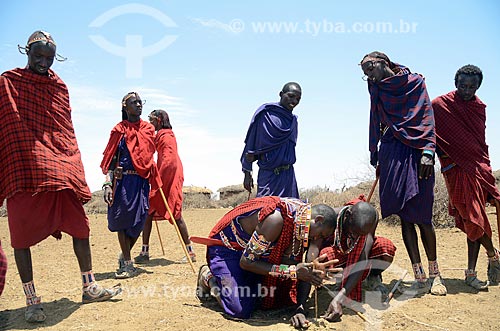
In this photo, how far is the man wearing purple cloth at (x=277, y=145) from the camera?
5.44 meters

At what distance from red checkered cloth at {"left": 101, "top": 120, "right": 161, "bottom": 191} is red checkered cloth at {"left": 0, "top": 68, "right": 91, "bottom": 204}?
1.38m

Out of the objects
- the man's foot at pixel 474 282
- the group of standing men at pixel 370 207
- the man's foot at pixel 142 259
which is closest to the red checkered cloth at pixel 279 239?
the group of standing men at pixel 370 207

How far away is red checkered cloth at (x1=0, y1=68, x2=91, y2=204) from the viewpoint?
12.3ft

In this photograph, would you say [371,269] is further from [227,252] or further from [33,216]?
[33,216]

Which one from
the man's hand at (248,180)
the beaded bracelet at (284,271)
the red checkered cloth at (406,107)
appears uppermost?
the red checkered cloth at (406,107)

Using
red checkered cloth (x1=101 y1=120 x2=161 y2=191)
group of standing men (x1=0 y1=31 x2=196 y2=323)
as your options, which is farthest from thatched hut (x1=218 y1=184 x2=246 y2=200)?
group of standing men (x1=0 y1=31 x2=196 y2=323)

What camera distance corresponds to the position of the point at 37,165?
377cm

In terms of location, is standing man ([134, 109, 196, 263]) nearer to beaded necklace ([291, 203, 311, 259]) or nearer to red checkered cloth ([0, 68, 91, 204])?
red checkered cloth ([0, 68, 91, 204])

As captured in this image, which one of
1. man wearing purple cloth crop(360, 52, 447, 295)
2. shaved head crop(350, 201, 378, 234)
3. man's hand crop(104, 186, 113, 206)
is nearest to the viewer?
shaved head crop(350, 201, 378, 234)

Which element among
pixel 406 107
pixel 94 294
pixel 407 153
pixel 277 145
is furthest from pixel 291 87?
pixel 94 294

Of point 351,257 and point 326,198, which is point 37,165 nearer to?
point 351,257

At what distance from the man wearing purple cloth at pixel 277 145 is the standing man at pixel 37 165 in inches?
84.6

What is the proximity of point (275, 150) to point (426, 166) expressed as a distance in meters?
1.80

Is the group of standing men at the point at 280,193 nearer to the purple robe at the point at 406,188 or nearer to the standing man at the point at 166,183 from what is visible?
the purple robe at the point at 406,188
